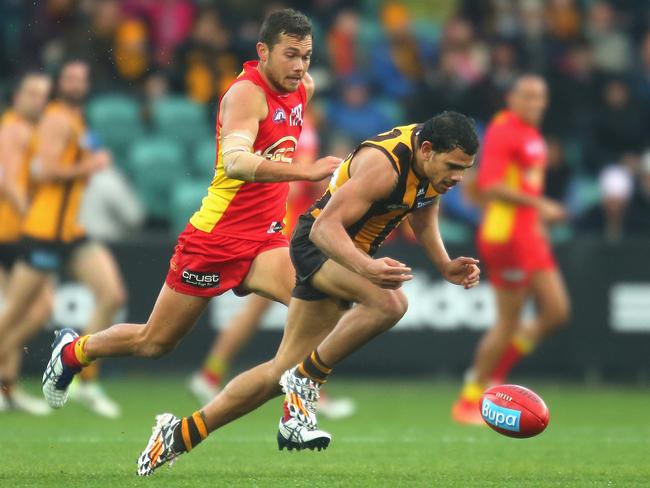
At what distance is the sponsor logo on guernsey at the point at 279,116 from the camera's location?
8.09 meters

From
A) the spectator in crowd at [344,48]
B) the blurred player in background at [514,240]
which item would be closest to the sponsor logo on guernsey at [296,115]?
the blurred player in background at [514,240]

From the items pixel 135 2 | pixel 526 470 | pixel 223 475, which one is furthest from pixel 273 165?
pixel 135 2

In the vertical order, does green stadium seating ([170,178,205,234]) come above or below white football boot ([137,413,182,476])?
below

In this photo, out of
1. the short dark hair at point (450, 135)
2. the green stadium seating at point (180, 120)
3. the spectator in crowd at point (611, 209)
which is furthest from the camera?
the green stadium seating at point (180, 120)

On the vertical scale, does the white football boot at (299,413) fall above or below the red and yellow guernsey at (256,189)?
below

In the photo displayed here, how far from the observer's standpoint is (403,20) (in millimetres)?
18422

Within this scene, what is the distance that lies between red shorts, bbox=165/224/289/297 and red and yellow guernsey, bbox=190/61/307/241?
52 millimetres

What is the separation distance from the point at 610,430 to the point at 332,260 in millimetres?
4127

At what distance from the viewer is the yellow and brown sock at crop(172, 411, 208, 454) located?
24.8ft

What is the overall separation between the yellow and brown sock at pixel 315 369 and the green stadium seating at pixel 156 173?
9.00 metres

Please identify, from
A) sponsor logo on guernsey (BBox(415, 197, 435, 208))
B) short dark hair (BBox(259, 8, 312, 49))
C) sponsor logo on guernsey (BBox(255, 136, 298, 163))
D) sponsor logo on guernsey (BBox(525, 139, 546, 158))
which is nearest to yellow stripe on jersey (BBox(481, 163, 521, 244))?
sponsor logo on guernsey (BBox(525, 139, 546, 158))

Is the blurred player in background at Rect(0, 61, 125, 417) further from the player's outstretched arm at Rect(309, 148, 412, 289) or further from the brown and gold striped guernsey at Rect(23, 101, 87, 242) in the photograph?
the player's outstretched arm at Rect(309, 148, 412, 289)

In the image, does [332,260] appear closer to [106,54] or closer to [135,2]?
[106,54]

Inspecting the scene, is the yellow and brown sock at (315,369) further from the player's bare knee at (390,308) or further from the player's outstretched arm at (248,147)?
the player's outstretched arm at (248,147)
